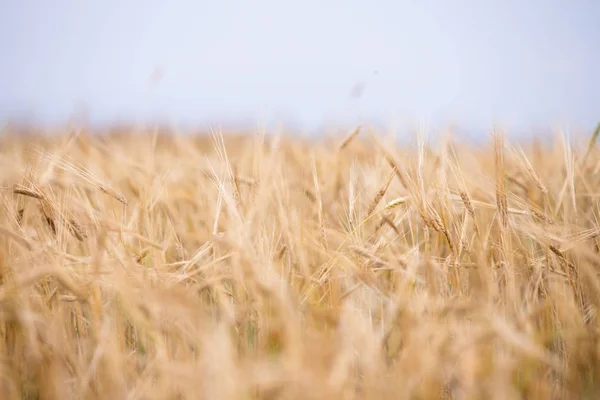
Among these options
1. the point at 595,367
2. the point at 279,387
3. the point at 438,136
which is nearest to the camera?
the point at 279,387

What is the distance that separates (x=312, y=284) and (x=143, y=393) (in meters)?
0.53

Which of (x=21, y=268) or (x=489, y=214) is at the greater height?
(x=21, y=268)

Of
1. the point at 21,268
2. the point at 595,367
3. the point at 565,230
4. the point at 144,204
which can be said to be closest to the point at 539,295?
the point at 565,230

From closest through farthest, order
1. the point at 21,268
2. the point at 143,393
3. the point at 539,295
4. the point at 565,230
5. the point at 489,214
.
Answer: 1. the point at 143,393
2. the point at 21,268
3. the point at 565,230
4. the point at 539,295
5. the point at 489,214

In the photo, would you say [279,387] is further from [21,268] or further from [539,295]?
[539,295]

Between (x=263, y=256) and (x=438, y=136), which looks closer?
(x=263, y=256)

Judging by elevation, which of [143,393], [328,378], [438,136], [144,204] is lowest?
[143,393]

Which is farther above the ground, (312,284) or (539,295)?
(312,284)

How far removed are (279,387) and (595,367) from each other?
791 mm

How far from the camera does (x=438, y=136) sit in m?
1.62

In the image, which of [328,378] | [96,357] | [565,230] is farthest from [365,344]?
[565,230]

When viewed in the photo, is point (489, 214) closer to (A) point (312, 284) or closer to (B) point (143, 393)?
(A) point (312, 284)

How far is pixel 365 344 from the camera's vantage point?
836 mm

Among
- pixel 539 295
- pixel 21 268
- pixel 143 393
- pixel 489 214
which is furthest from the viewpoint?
pixel 489 214
